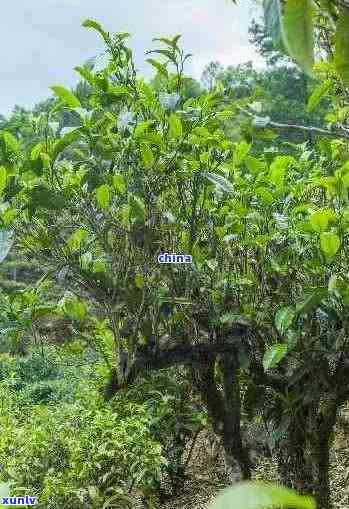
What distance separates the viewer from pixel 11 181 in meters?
1.69

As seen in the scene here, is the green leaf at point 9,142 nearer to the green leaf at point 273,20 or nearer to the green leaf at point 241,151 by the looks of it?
the green leaf at point 241,151

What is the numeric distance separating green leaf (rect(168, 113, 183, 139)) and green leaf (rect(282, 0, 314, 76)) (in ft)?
4.54

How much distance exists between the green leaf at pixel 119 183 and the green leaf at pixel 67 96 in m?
0.22

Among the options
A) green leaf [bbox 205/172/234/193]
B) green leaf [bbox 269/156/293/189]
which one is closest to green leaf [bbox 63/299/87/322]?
green leaf [bbox 205/172/234/193]

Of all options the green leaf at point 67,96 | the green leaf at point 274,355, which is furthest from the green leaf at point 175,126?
the green leaf at point 274,355

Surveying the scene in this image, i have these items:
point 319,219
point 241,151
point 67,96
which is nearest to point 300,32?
point 319,219

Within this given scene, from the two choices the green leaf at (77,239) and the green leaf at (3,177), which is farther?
the green leaf at (77,239)

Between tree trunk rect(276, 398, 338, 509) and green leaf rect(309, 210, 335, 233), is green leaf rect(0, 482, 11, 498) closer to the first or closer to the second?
green leaf rect(309, 210, 335, 233)

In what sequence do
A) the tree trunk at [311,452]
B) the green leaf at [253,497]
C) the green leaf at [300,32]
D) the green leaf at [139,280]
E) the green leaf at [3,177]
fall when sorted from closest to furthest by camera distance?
1. the green leaf at [253,497]
2. the green leaf at [300,32]
3. the green leaf at [3,177]
4. the green leaf at [139,280]
5. the tree trunk at [311,452]

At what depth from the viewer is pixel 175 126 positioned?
5.64 feet

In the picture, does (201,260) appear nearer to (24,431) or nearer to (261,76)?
(24,431)

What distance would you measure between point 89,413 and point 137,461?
26cm

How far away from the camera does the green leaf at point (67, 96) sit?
1702 mm

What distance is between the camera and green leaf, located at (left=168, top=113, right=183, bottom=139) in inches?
67.0
